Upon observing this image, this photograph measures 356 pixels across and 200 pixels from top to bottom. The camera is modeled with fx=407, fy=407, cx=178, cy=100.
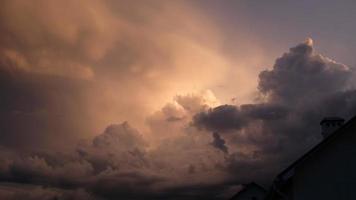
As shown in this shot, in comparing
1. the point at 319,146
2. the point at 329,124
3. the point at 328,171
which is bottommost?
the point at 328,171

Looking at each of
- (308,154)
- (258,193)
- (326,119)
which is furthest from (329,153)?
(258,193)

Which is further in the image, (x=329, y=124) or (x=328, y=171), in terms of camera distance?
(x=329, y=124)

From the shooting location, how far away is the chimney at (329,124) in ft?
70.7

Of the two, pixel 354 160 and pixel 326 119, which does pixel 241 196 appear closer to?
pixel 326 119

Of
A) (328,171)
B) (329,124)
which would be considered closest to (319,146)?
(328,171)

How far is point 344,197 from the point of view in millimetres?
15891

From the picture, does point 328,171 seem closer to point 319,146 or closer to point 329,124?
point 319,146

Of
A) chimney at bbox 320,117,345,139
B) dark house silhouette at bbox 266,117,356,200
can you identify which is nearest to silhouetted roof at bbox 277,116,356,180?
A: dark house silhouette at bbox 266,117,356,200

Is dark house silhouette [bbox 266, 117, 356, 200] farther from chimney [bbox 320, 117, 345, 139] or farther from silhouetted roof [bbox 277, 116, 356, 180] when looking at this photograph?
chimney [bbox 320, 117, 345, 139]

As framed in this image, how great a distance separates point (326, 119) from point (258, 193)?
26405 millimetres

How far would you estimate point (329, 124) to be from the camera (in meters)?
21.8

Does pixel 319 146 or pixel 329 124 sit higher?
pixel 329 124

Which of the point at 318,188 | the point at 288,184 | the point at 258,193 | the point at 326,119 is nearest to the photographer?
the point at 318,188

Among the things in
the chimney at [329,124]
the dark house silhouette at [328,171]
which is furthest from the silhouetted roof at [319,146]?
the chimney at [329,124]
